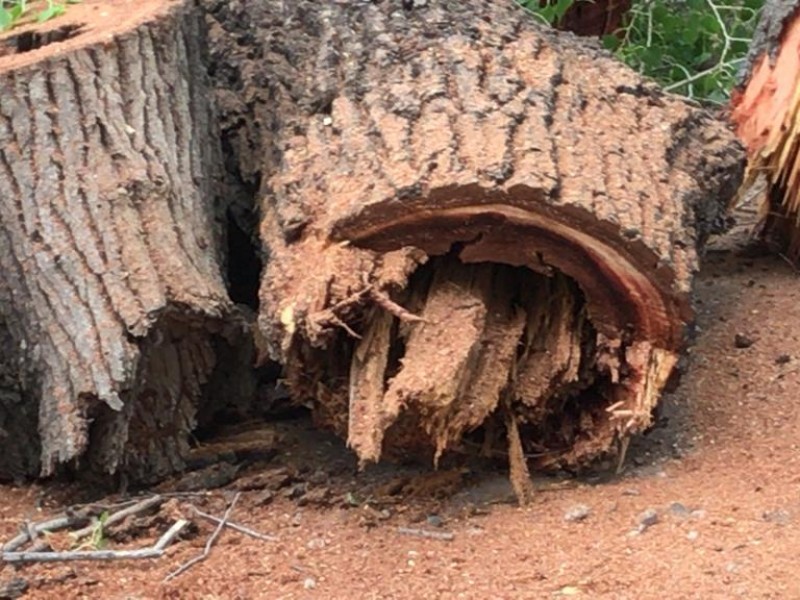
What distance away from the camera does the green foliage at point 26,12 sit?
131 inches

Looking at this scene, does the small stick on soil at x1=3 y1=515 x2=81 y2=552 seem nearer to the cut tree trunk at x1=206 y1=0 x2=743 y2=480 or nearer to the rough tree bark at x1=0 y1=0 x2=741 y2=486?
the rough tree bark at x1=0 y1=0 x2=741 y2=486

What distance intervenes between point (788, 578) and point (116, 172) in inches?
63.7

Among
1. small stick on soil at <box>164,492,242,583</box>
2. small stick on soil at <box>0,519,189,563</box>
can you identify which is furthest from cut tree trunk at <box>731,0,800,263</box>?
small stick on soil at <box>0,519,189,563</box>

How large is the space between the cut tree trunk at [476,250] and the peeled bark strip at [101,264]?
208 mm

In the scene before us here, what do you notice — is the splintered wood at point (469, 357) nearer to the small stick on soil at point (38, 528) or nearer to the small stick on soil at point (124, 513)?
the small stick on soil at point (124, 513)

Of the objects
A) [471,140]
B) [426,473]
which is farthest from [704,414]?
[471,140]

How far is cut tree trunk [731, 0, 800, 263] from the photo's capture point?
153 inches

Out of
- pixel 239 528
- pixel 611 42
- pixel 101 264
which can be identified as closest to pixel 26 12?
pixel 101 264

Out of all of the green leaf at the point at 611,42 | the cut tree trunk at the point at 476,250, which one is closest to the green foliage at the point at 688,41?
the green leaf at the point at 611,42

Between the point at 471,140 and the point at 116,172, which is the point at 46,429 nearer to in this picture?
the point at 116,172

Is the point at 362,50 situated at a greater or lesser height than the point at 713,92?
greater

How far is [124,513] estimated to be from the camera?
2752 mm

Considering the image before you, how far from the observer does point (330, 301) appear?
2.71 m

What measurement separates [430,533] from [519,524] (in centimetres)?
18
